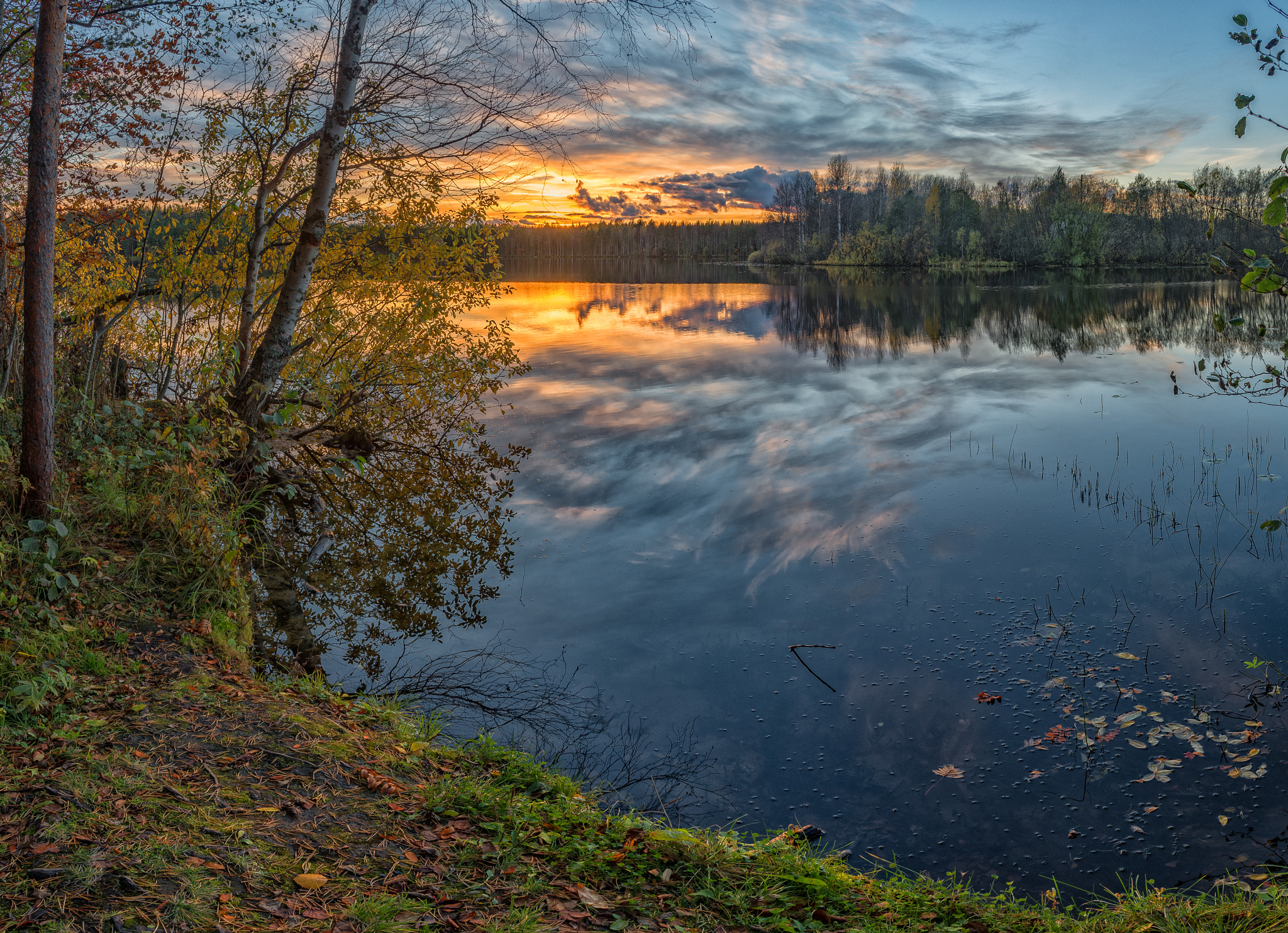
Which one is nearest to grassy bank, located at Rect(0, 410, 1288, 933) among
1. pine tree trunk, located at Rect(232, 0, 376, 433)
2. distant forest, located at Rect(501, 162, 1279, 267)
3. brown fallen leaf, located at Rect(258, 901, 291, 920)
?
brown fallen leaf, located at Rect(258, 901, 291, 920)

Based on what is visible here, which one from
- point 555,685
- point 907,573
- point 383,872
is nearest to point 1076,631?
point 907,573

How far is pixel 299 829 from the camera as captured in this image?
156 inches

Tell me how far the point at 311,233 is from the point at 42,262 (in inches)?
188

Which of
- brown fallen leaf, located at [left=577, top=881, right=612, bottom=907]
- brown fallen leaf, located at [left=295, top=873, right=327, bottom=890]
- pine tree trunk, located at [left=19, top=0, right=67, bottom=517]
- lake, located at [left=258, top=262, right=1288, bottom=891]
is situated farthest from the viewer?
lake, located at [left=258, top=262, right=1288, bottom=891]

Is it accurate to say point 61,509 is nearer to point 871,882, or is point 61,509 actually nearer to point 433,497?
point 871,882

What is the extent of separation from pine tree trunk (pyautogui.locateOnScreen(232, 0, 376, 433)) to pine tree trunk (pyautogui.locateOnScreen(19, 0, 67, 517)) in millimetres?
3925

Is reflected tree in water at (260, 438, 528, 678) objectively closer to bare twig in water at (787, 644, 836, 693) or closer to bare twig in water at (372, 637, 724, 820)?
bare twig in water at (372, 637, 724, 820)

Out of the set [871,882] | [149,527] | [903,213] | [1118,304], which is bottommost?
[871,882]

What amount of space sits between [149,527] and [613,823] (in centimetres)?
504

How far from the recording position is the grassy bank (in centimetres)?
334

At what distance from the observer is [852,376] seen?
2631 cm

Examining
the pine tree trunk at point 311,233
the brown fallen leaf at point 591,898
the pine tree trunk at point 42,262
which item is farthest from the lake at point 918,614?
the pine tree trunk at point 42,262

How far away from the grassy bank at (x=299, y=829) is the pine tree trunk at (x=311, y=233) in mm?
4769

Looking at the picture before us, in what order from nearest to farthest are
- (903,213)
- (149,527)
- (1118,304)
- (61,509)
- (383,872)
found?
(383,872) < (61,509) < (149,527) < (1118,304) < (903,213)
